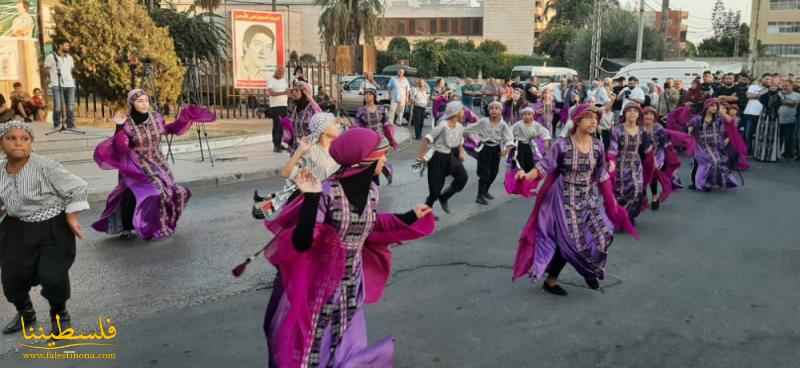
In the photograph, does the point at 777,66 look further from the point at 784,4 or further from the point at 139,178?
the point at 784,4

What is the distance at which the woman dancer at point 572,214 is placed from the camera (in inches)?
237

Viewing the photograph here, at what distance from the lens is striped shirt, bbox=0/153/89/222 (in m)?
4.77

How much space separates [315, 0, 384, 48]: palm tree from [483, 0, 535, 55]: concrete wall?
3051 cm

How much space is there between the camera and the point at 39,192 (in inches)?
189

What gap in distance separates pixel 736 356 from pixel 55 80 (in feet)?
47.1

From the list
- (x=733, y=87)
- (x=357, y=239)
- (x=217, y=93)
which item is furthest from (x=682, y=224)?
(x=217, y=93)

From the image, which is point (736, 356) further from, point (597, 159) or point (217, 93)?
point (217, 93)

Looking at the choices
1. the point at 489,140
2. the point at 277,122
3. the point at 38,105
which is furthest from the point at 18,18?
the point at 489,140

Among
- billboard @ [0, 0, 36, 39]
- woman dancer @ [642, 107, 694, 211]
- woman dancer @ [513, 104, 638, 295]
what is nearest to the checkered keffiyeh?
woman dancer @ [513, 104, 638, 295]

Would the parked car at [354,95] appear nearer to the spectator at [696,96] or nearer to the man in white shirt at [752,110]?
the spectator at [696,96]

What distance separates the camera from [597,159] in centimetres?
625

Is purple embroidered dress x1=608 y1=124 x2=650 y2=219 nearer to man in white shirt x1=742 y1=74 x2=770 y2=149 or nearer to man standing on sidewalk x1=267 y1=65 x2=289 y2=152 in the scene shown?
man standing on sidewalk x1=267 y1=65 x2=289 y2=152

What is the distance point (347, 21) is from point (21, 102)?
29326mm

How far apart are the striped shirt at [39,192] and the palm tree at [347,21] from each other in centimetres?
3984
